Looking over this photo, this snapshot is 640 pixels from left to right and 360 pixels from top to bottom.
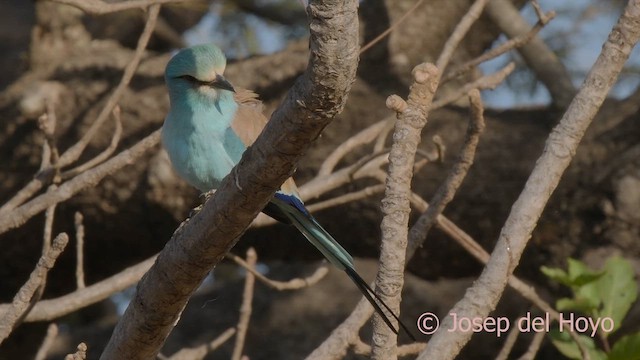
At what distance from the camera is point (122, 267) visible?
205 inches

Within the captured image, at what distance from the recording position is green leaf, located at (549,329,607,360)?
10.0 feet

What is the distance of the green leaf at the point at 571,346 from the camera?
3.06 metres

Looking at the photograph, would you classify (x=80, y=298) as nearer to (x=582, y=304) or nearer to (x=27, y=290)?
(x=27, y=290)

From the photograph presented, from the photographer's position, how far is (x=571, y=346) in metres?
3.14

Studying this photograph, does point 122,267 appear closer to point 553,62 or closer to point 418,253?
point 418,253

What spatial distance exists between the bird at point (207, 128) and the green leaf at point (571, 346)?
823 millimetres

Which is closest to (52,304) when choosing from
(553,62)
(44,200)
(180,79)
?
(44,200)

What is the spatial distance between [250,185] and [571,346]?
61.1 inches

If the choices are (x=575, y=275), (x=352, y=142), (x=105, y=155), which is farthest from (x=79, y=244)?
(x=575, y=275)

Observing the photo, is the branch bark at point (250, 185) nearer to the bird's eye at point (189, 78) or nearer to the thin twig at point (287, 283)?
the thin twig at point (287, 283)

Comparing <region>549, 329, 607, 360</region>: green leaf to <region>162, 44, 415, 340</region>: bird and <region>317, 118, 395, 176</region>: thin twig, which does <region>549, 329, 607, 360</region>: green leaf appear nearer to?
<region>162, 44, 415, 340</region>: bird

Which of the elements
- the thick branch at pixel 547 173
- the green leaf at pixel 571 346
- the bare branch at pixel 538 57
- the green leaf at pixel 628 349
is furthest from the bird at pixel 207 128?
the bare branch at pixel 538 57

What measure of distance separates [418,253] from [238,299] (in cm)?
124

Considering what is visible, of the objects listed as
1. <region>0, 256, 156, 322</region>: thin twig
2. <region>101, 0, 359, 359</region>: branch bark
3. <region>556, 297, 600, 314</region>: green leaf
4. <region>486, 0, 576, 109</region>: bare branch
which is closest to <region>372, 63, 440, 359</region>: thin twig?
<region>101, 0, 359, 359</region>: branch bark
